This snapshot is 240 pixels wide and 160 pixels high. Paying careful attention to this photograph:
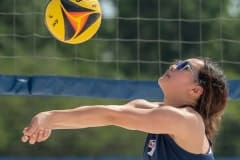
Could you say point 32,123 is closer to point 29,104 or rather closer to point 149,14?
point 29,104

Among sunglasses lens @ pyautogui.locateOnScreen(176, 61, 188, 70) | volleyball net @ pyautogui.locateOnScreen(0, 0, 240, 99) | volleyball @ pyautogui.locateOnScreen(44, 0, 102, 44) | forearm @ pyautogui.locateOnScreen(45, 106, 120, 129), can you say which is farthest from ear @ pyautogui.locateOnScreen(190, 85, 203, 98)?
volleyball net @ pyautogui.locateOnScreen(0, 0, 240, 99)

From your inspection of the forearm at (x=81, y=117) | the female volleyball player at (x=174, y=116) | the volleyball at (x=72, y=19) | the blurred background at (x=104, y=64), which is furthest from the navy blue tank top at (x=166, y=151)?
the blurred background at (x=104, y=64)

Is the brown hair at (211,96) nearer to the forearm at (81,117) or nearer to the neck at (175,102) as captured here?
the neck at (175,102)

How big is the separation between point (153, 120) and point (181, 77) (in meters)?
0.33

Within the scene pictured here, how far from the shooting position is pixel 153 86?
236 inches

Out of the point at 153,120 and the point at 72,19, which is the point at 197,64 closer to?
the point at 153,120

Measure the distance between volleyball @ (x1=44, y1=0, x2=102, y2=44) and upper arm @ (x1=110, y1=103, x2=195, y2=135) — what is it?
1675 mm

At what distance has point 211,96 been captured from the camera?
12.3ft

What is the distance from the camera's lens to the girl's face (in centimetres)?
371

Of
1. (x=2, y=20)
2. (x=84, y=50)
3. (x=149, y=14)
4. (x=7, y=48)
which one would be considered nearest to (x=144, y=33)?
(x=149, y=14)

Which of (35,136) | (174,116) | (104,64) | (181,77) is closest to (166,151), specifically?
(174,116)

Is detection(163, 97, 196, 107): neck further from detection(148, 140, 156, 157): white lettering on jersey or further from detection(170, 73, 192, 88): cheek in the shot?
detection(148, 140, 156, 157): white lettering on jersey

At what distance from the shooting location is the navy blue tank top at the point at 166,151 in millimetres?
3662

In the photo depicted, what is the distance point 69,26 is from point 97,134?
751cm
